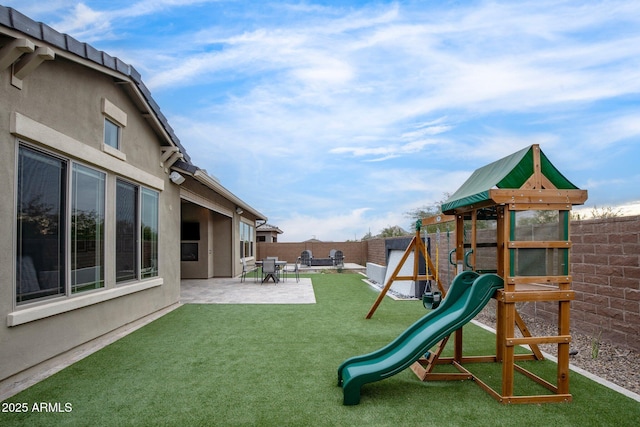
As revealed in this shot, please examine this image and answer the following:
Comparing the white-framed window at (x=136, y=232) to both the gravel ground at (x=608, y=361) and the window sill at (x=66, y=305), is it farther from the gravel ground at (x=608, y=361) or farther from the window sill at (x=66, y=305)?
the gravel ground at (x=608, y=361)

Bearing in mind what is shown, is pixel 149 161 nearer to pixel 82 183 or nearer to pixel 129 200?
pixel 129 200

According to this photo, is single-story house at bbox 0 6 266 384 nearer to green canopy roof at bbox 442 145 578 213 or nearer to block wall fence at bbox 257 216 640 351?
green canopy roof at bbox 442 145 578 213

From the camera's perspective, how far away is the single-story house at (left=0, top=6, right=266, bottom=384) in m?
4.07

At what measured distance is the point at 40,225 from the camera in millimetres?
4531

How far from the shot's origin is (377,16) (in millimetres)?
9406

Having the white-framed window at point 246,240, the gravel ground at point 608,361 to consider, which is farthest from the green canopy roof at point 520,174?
the white-framed window at point 246,240

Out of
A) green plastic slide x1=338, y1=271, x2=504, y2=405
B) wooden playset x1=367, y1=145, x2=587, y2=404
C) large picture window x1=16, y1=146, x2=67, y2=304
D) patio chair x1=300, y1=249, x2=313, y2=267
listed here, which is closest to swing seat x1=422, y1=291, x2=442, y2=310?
green plastic slide x1=338, y1=271, x2=504, y2=405

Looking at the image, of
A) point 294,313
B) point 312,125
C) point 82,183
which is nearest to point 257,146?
point 312,125

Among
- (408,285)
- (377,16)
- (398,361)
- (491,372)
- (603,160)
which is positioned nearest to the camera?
(398,361)

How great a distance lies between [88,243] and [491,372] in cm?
538

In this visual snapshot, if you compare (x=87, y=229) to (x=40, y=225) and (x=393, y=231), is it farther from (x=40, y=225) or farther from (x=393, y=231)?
(x=393, y=231)

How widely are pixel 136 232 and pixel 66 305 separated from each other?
237 cm

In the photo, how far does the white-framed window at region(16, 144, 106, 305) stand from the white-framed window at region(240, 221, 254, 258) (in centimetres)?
1265

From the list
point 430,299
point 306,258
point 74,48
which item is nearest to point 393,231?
point 306,258
